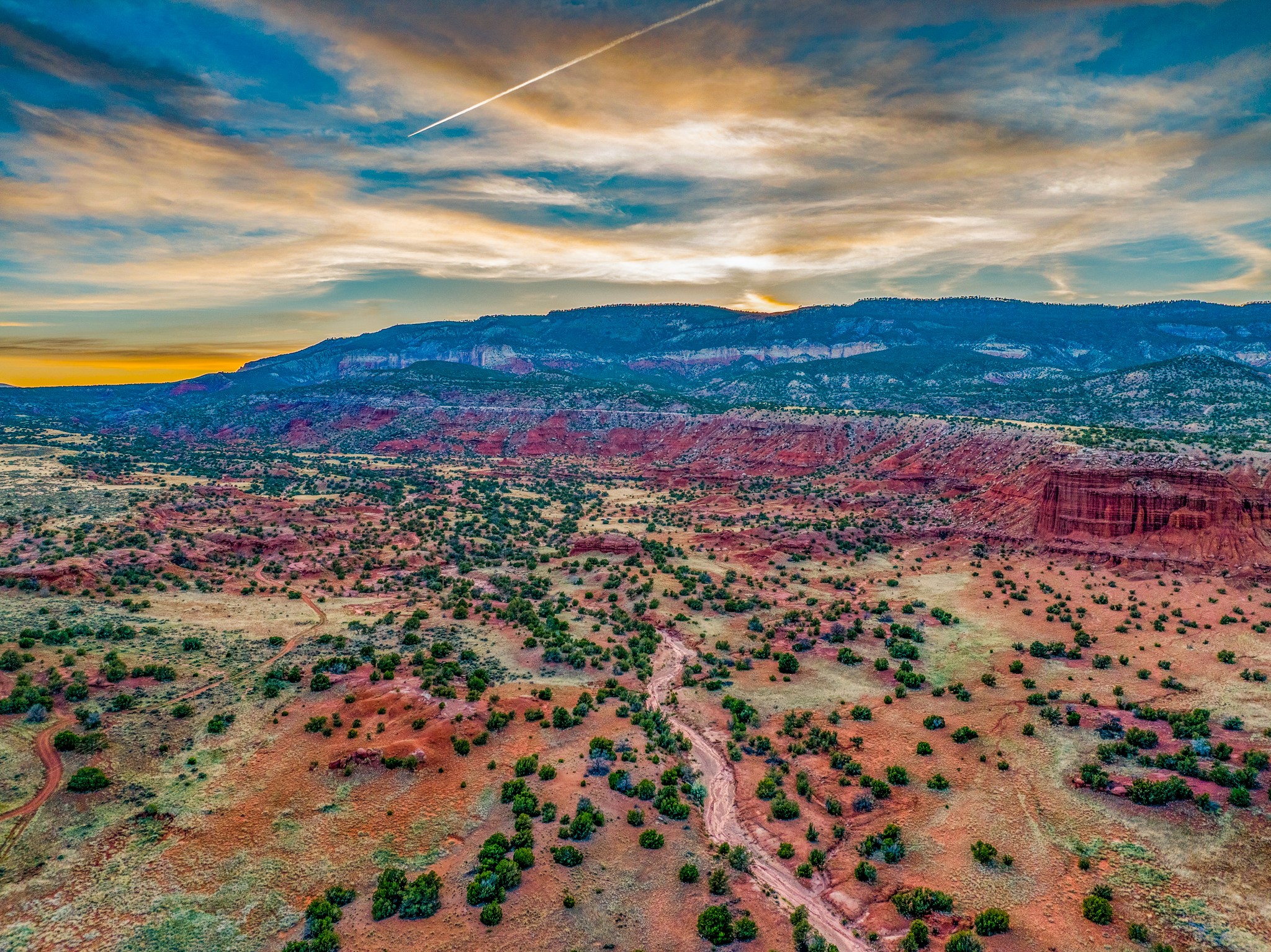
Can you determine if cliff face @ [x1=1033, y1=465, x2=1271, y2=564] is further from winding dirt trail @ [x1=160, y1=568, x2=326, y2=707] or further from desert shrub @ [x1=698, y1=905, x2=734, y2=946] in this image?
winding dirt trail @ [x1=160, y1=568, x2=326, y2=707]

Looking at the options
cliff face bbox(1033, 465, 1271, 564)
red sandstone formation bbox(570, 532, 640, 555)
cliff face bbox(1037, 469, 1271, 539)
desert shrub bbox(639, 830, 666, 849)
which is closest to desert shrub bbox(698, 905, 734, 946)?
desert shrub bbox(639, 830, 666, 849)

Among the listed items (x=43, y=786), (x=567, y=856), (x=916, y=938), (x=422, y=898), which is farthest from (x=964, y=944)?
(x=43, y=786)

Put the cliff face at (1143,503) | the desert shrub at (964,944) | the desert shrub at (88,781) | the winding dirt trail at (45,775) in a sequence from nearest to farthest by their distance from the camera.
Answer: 1. the desert shrub at (964,944)
2. the winding dirt trail at (45,775)
3. the desert shrub at (88,781)
4. the cliff face at (1143,503)

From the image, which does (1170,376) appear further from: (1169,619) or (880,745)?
(880,745)

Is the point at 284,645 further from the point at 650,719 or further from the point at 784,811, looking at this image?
the point at 784,811

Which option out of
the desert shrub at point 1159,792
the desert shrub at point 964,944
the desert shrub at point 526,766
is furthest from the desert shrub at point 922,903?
the desert shrub at point 526,766

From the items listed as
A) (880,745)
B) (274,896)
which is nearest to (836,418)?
(880,745)

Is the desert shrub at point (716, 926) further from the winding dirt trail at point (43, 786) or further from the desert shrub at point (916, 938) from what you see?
the winding dirt trail at point (43, 786)
